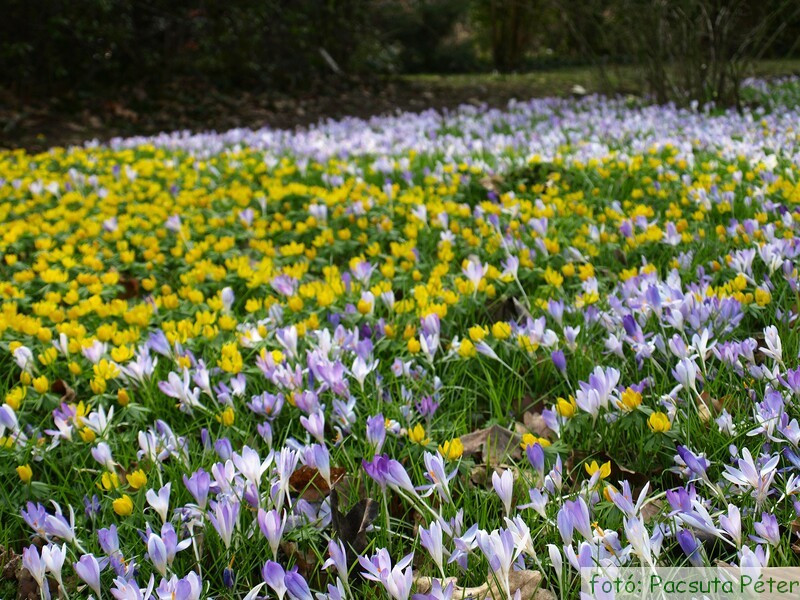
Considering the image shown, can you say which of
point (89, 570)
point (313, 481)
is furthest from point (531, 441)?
point (89, 570)

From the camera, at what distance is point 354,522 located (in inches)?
59.2

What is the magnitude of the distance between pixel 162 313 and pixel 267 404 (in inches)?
43.3

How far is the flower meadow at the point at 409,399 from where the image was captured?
142 centimetres

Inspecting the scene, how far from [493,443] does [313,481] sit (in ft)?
1.58

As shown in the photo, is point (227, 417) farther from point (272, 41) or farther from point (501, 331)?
point (272, 41)

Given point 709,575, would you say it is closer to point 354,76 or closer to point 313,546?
point 313,546

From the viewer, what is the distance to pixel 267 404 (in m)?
1.97

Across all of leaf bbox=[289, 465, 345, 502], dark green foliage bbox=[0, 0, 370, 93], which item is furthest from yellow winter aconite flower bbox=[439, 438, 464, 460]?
dark green foliage bbox=[0, 0, 370, 93]

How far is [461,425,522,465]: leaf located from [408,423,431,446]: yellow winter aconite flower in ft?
0.47

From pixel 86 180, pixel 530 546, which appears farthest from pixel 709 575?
pixel 86 180

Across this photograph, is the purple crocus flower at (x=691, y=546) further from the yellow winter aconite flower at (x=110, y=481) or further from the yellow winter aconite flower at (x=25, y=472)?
the yellow winter aconite flower at (x=25, y=472)

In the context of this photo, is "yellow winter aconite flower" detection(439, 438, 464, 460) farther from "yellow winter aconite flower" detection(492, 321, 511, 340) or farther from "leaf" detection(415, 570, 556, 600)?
"yellow winter aconite flower" detection(492, 321, 511, 340)

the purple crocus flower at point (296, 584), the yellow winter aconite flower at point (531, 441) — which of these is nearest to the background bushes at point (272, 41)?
the yellow winter aconite flower at point (531, 441)

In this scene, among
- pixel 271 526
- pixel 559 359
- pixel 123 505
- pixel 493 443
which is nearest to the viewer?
pixel 271 526
